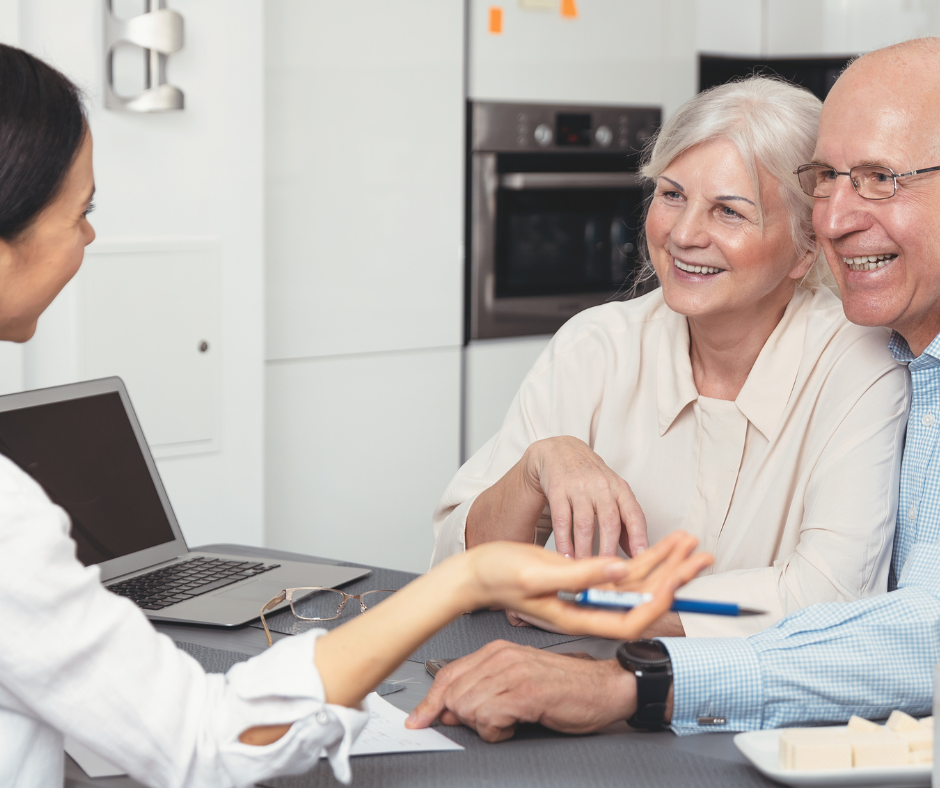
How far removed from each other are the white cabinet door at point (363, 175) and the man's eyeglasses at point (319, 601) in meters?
1.32

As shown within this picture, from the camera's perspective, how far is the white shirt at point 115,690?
0.75 metres

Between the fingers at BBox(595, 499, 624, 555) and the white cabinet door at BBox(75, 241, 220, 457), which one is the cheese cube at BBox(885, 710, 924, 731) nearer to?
the fingers at BBox(595, 499, 624, 555)

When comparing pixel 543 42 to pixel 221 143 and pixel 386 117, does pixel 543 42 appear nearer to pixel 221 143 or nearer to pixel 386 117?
pixel 386 117

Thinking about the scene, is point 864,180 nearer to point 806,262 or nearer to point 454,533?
point 806,262

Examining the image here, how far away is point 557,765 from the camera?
93 centimetres

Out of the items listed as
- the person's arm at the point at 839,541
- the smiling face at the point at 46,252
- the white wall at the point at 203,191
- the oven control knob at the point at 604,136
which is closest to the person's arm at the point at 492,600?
the smiling face at the point at 46,252

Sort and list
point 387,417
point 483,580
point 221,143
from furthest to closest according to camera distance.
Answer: point 387,417
point 221,143
point 483,580

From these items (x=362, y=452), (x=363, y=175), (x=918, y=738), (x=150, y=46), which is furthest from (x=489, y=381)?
(x=918, y=738)

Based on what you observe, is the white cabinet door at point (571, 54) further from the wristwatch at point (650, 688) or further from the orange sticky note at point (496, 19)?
the wristwatch at point (650, 688)

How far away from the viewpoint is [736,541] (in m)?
1.50

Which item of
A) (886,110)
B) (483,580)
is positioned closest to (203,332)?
(886,110)

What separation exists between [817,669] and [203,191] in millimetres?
1679

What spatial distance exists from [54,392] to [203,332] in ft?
3.27

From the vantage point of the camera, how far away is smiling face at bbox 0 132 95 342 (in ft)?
2.93
